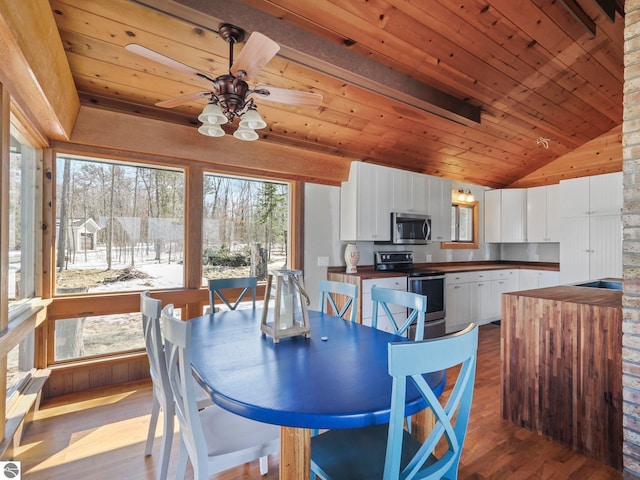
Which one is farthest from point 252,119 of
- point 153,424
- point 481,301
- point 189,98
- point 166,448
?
point 481,301

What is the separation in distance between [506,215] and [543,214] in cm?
51

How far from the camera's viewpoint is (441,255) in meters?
5.37

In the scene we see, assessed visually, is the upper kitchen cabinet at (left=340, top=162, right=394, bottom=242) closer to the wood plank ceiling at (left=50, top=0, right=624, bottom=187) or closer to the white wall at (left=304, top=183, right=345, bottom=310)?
the white wall at (left=304, top=183, right=345, bottom=310)

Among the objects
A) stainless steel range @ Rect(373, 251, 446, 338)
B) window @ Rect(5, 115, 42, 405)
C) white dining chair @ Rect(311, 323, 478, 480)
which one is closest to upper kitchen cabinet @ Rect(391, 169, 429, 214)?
stainless steel range @ Rect(373, 251, 446, 338)

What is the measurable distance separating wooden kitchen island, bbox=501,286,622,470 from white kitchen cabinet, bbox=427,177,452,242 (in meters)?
2.32

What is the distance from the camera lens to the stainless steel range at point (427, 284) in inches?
161

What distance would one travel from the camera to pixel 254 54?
1.61 metres

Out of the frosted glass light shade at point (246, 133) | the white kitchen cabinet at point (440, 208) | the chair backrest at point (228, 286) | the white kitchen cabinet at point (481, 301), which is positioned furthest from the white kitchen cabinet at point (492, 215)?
the frosted glass light shade at point (246, 133)

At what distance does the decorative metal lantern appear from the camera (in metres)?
1.71

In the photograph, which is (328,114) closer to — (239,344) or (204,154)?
(204,154)

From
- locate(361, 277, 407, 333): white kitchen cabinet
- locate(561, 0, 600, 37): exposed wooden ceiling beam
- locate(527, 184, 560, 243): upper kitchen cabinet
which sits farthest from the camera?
locate(527, 184, 560, 243): upper kitchen cabinet

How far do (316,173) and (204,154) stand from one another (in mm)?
1259

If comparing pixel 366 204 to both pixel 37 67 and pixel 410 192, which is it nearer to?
pixel 410 192

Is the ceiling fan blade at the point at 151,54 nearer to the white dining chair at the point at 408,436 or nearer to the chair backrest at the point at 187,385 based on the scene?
the chair backrest at the point at 187,385
